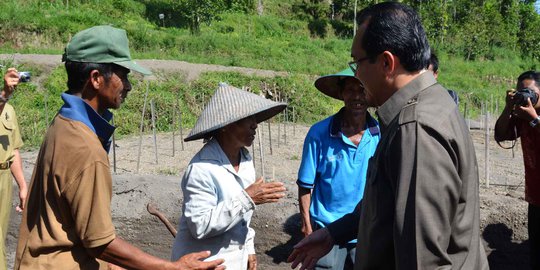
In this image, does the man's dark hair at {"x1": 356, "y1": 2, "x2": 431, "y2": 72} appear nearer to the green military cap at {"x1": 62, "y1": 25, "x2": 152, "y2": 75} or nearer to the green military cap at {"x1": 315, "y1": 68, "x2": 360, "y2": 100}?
the green military cap at {"x1": 62, "y1": 25, "x2": 152, "y2": 75}

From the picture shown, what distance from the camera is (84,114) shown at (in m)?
1.95

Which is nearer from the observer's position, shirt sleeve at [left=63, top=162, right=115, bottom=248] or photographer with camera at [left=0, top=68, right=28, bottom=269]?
shirt sleeve at [left=63, top=162, right=115, bottom=248]

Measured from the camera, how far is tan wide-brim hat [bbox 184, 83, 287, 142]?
2.46 metres

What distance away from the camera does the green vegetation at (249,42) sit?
13.5m

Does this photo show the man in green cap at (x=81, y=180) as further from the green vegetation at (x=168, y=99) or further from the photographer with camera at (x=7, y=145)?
the green vegetation at (x=168, y=99)

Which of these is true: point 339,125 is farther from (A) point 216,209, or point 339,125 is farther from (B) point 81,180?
(B) point 81,180

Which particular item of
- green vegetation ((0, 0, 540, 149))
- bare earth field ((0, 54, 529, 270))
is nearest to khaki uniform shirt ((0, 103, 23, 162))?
bare earth field ((0, 54, 529, 270))

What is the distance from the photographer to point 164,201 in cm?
480

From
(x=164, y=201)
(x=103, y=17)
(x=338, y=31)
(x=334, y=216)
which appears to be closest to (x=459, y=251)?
(x=334, y=216)

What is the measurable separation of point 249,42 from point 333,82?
19514mm

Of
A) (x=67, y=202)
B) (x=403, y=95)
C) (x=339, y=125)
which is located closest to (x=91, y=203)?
(x=67, y=202)

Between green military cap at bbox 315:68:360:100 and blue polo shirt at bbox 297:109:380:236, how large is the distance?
0.18 meters

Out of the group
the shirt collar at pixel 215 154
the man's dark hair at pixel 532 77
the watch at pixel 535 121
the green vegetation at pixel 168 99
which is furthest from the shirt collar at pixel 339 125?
the green vegetation at pixel 168 99

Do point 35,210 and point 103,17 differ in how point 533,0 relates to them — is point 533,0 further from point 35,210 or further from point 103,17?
point 35,210
